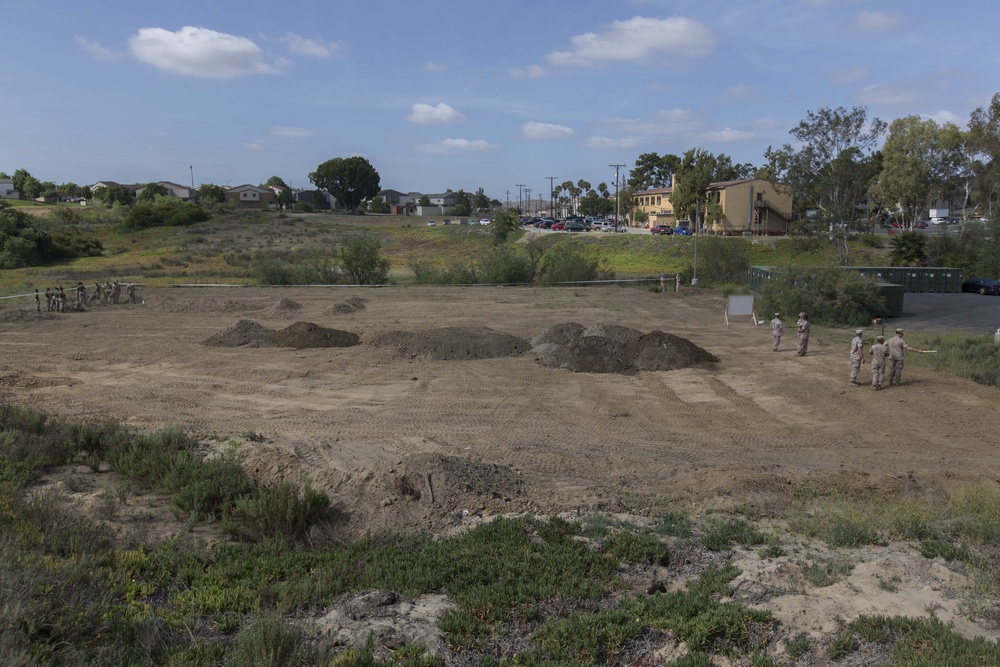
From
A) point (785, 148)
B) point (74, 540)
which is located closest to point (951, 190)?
point (785, 148)

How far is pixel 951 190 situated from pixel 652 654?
78.0 metres

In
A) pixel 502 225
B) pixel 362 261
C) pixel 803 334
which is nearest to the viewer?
pixel 803 334

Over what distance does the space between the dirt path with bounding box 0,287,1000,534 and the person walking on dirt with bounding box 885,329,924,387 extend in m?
0.38

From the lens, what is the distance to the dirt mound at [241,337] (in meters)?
24.1

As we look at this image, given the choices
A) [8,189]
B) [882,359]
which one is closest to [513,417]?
[882,359]

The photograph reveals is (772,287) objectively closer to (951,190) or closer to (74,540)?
(74,540)

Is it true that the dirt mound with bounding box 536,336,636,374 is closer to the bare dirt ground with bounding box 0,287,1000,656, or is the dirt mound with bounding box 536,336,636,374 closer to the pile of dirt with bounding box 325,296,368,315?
the bare dirt ground with bounding box 0,287,1000,656

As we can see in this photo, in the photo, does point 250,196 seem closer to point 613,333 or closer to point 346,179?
point 346,179

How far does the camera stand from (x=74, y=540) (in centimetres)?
802

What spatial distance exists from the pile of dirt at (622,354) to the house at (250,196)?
128 meters

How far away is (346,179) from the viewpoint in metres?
144

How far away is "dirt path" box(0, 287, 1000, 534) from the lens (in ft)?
36.7

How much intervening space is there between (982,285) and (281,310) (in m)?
39.6

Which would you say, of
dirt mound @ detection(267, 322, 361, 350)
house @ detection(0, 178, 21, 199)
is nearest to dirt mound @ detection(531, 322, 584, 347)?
dirt mound @ detection(267, 322, 361, 350)
